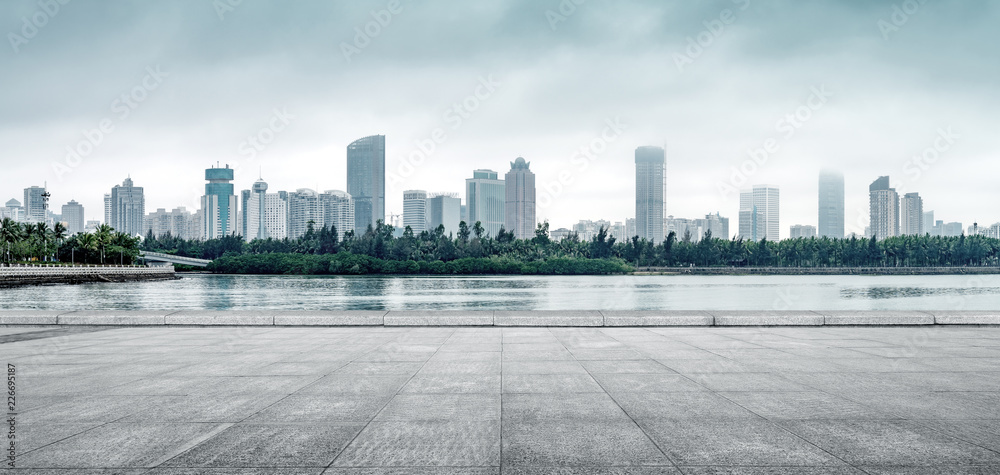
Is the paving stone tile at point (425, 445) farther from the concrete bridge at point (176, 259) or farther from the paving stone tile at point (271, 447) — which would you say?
the concrete bridge at point (176, 259)

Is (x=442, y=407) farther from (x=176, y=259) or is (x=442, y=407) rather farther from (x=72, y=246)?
(x=176, y=259)

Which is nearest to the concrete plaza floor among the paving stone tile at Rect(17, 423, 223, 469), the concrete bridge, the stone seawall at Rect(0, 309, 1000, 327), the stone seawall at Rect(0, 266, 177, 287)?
the paving stone tile at Rect(17, 423, 223, 469)

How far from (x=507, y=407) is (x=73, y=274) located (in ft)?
498

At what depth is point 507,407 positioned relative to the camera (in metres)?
8.00

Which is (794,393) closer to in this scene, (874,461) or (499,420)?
(874,461)

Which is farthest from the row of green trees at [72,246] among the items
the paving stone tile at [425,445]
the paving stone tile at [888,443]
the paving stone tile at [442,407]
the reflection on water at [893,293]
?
the paving stone tile at [888,443]

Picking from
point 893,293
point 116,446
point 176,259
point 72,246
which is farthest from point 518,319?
point 176,259

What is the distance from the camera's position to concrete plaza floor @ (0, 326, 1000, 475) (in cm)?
596

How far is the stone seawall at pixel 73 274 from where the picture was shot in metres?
116

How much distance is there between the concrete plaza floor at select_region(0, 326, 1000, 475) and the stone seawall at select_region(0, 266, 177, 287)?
416ft

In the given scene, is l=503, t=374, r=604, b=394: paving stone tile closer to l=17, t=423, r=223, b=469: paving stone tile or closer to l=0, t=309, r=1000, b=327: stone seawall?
l=17, t=423, r=223, b=469: paving stone tile

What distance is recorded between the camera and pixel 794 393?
874cm

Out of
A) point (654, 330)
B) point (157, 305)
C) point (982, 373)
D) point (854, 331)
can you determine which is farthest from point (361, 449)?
point (157, 305)

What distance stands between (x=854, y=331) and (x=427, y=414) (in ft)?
43.4
